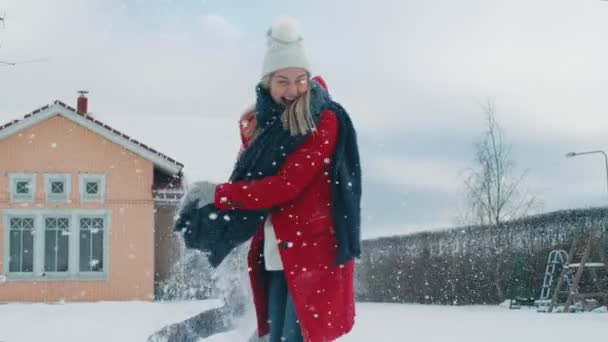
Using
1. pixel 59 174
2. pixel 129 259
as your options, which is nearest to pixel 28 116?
pixel 59 174

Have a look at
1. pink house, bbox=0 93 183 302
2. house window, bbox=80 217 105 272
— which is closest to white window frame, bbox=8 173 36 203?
pink house, bbox=0 93 183 302

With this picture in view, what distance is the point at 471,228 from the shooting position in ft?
63.8

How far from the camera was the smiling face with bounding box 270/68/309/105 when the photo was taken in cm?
348

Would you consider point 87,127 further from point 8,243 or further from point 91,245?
point 8,243

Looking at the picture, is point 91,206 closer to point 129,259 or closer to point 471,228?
point 129,259

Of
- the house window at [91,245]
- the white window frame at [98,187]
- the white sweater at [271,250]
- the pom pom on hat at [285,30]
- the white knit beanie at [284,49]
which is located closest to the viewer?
the white sweater at [271,250]

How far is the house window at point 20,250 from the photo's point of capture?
21.7 metres

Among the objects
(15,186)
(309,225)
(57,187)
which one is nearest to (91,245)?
(57,187)

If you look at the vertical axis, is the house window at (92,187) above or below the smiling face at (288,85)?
above

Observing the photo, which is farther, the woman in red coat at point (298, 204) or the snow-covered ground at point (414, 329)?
the snow-covered ground at point (414, 329)

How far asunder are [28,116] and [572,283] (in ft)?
45.0

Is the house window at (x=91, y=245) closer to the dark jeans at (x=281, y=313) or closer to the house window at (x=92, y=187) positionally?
the house window at (x=92, y=187)

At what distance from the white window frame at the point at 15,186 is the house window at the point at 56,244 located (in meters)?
0.70

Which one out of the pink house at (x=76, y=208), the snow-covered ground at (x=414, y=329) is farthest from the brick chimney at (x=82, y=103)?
the snow-covered ground at (x=414, y=329)
